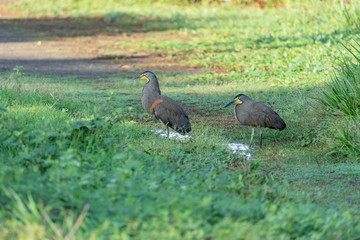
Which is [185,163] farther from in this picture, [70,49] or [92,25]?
[92,25]

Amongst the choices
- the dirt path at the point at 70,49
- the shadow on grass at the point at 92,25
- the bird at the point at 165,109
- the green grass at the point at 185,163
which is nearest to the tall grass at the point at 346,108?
the green grass at the point at 185,163

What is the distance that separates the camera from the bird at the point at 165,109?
7.17 metres

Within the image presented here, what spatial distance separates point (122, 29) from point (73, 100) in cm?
987

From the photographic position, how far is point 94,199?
12.7 feet

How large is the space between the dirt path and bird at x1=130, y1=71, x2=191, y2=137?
4201 millimetres

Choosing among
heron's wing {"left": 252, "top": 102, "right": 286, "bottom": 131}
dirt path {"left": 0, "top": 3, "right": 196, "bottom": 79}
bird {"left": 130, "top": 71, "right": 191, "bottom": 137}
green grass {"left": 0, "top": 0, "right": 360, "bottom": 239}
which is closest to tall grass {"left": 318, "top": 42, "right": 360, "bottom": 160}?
green grass {"left": 0, "top": 0, "right": 360, "bottom": 239}

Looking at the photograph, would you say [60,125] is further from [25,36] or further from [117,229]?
[25,36]

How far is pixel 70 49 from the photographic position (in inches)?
581

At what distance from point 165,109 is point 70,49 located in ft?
26.5

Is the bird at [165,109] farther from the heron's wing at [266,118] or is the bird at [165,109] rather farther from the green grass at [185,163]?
the heron's wing at [266,118]

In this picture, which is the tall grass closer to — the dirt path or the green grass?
the green grass

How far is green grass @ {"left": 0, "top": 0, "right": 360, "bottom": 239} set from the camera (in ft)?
11.9

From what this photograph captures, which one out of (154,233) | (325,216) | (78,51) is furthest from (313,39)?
(154,233)

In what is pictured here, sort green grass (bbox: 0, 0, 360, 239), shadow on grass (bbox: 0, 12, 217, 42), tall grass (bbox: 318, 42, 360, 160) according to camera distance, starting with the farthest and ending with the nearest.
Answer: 1. shadow on grass (bbox: 0, 12, 217, 42)
2. tall grass (bbox: 318, 42, 360, 160)
3. green grass (bbox: 0, 0, 360, 239)
